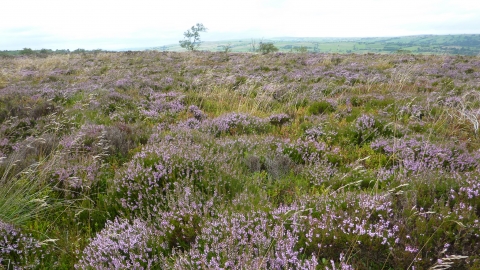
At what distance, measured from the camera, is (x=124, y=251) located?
2.47 meters

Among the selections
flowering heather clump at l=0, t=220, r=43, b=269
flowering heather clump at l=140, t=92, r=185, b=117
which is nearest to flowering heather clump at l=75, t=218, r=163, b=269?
flowering heather clump at l=0, t=220, r=43, b=269

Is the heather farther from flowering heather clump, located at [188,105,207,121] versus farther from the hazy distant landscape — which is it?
the hazy distant landscape

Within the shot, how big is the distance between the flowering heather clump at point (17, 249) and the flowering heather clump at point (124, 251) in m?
0.47

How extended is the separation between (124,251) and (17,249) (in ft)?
3.61

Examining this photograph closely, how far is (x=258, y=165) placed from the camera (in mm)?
4348

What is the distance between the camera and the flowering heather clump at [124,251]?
234 cm

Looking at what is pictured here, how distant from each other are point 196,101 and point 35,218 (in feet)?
19.7

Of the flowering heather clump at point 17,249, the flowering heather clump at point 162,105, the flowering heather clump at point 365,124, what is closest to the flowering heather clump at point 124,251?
the flowering heather clump at point 17,249

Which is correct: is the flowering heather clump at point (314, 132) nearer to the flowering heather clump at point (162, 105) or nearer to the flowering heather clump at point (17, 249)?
the flowering heather clump at point (162, 105)

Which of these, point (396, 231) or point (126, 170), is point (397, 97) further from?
point (126, 170)

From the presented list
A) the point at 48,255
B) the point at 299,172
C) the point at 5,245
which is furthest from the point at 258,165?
the point at 5,245

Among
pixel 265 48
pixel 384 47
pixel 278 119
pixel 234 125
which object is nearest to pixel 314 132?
pixel 278 119

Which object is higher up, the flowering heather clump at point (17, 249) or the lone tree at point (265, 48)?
the lone tree at point (265, 48)

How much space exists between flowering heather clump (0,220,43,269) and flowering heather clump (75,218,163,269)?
18.6 inches
